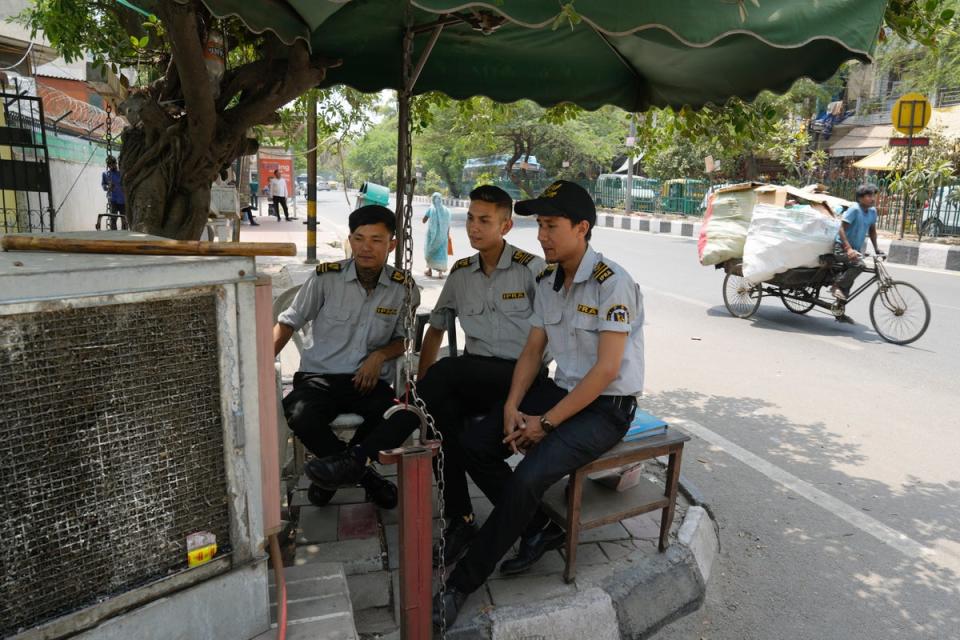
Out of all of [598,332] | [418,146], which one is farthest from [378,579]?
[418,146]

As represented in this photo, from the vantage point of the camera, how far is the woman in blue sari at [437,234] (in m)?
10.7

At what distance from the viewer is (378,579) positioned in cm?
266

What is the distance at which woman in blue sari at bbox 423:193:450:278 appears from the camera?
1072cm

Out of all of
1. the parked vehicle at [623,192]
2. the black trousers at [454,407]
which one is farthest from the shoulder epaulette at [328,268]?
the parked vehicle at [623,192]

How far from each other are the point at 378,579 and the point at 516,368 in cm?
103

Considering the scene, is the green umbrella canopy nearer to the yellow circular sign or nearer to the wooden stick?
the wooden stick

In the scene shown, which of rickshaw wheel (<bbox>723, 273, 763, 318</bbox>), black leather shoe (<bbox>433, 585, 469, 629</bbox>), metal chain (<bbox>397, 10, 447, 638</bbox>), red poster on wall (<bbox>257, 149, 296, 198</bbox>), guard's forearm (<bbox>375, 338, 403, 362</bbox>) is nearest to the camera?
metal chain (<bbox>397, 10, 447, 638</bbox>)

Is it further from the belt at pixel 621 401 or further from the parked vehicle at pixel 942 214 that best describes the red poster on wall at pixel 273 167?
the belt at pixel 621 401

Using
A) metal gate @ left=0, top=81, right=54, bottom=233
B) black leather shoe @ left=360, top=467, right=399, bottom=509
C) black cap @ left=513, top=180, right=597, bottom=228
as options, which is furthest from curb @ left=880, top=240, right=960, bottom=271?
metal gate @ left=0, top=81, right=54, bottom=233

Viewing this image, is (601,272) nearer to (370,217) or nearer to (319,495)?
(370,217)

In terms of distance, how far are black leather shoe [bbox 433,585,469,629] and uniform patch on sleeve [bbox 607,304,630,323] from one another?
1155mm

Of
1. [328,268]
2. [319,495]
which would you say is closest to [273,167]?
[328,268]

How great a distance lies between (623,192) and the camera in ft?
96.6

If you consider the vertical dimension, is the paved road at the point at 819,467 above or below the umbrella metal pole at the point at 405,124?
below
